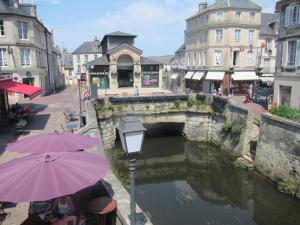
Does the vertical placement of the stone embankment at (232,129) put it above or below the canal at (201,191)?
above

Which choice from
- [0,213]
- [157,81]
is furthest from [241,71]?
[0,213]

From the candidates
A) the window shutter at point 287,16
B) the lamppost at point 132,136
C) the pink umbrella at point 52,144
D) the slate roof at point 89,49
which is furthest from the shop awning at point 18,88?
the slate roof at point 89,49

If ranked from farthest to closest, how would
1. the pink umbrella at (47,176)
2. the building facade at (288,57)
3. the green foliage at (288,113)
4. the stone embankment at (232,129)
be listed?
the building facade at (288,57), the green foliage at (288,113), the stone embankment at (232,129), the pink umbrella at (47,176)

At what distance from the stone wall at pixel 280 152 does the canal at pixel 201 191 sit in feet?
2.23

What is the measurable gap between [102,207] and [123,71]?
26965 millimetres

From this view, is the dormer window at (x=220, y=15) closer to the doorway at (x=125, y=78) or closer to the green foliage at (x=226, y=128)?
the doorway at (x=125, y=78)

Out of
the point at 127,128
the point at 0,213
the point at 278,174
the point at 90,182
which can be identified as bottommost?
the point at 278,174

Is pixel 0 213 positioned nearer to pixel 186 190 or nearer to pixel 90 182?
pixel 90 182

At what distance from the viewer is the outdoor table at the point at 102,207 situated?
17.7 ft

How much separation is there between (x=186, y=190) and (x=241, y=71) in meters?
21.2

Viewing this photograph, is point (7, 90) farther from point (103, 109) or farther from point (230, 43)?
point (230, 43)

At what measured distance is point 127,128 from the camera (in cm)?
458

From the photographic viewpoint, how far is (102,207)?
550 centimetres

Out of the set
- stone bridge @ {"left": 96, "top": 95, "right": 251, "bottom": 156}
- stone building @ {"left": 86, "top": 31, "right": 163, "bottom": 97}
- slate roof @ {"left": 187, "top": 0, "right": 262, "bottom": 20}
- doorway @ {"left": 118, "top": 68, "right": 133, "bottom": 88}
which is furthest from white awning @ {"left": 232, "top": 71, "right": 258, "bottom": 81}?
doorway @ {"left": 118, "top": 68, "right": 133, "bottom": 88}
